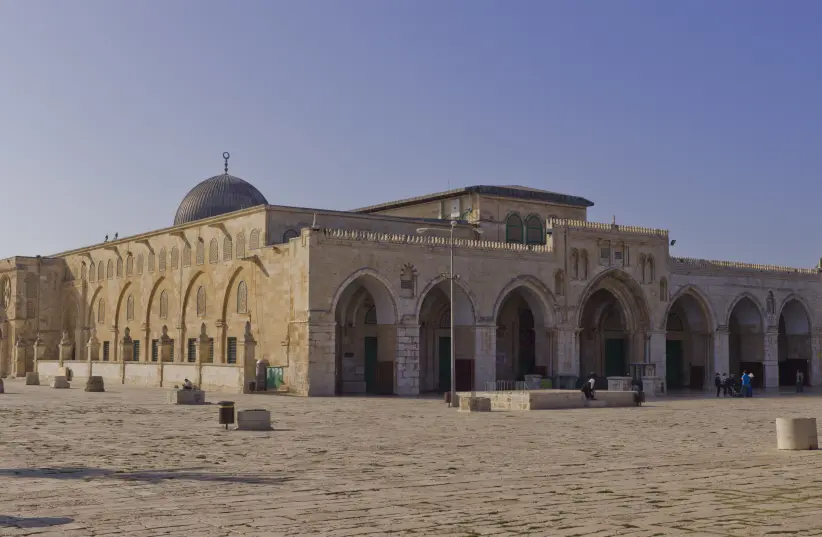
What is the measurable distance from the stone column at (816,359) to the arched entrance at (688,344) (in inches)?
321

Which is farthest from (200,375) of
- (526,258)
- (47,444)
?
(47,444)

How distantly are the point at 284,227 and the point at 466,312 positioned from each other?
29.2ft

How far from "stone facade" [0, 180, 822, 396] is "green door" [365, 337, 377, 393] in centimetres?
9

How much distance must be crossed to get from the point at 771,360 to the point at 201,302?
100 feet

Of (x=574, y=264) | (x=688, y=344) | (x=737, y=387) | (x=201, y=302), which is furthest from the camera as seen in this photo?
(x=688, y=344)

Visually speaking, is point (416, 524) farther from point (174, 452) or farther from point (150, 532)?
point (174, 452)

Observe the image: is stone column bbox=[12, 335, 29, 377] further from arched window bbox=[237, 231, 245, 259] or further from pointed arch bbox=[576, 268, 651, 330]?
pointed arch bbox=[576, 268, 651, 330]

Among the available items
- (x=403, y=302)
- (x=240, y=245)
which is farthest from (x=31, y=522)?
(x=240, y=245)

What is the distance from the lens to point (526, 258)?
149 ft

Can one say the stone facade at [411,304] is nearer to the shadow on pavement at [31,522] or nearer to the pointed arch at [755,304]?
the pointed arch at [755,304]

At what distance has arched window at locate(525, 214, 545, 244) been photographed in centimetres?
5184

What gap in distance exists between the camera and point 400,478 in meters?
13.7

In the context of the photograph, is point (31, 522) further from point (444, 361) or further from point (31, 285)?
point (31, 285)

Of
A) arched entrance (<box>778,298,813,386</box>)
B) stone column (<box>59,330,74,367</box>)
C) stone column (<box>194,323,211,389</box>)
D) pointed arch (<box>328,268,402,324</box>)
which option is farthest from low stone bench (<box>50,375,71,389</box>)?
arched entrance (<box>778,298,813,386</box>)
